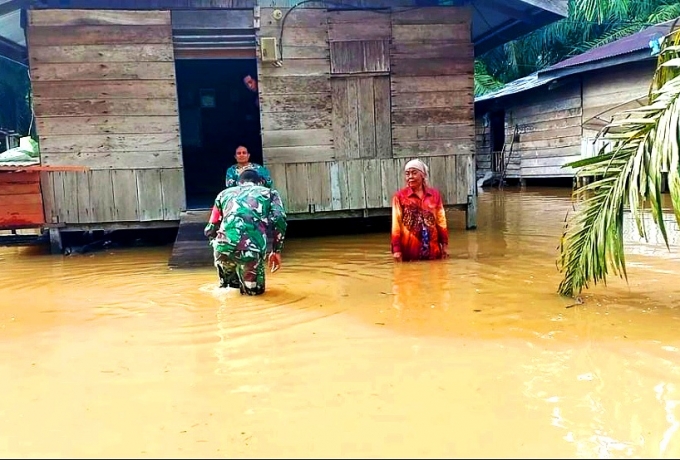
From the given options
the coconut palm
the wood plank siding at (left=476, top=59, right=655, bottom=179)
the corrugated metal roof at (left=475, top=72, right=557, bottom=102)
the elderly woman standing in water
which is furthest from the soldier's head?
the corrugated metal roof at (left=475, top=72, right=557, bottom=102)

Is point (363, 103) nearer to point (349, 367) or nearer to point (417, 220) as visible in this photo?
point (417, 220)

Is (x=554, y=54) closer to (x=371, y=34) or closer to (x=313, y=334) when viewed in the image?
(x=371, y=34)

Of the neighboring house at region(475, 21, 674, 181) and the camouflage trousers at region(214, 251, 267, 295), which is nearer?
the camouflage trousers at region(214, 251, 267, 295)

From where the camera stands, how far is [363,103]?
29.2ft

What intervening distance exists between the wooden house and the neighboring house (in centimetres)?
396

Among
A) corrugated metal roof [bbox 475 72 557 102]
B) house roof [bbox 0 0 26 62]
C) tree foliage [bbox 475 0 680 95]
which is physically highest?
tree foliage [bbox 475 0 680 95]

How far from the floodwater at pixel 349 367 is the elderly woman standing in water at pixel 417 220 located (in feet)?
2.24

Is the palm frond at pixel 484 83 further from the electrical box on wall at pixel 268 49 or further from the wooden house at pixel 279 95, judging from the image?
the electrical box on wall at pixel 268 49

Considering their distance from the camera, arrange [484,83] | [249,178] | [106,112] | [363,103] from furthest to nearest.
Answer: [484,83], [363,103], [106,112], [249,178]

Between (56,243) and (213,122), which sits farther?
(213,122)

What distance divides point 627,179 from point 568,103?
13.8 m

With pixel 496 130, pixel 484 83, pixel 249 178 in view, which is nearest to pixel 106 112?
pixel 249 178

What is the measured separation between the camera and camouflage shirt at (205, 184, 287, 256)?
17.0 ft

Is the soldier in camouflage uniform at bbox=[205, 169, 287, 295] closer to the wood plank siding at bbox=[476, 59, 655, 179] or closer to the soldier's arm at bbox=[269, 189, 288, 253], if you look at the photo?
the soldier's arm at bbox=[269, 189, 288, 253]
